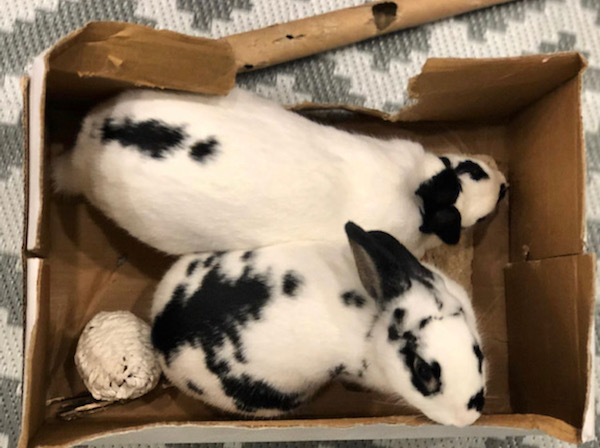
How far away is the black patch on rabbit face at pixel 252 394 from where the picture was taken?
107cm

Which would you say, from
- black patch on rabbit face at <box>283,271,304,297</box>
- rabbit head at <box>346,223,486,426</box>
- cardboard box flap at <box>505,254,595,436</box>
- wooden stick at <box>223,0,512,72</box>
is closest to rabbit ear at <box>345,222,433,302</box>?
rabbit head at <box>346,223,486,426</box>

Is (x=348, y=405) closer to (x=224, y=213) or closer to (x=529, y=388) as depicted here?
(x=529, y=388)

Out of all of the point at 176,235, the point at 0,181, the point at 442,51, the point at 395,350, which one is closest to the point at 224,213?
the point at 176,235

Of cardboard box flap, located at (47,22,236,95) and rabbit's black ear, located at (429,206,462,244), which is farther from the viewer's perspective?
rabbit's black ear, located at (429,206,462,244)

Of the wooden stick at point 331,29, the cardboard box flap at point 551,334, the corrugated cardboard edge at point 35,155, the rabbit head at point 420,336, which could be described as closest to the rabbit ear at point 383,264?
the rabbit head at point 420,336

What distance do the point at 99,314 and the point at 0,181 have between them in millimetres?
382

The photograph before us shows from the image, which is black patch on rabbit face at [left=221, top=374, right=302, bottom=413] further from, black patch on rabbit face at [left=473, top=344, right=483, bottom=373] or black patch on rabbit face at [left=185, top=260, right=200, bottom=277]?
black patch on rabbit face at [left=473, top=344, right=483, bottom=373]

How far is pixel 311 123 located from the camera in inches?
46.3

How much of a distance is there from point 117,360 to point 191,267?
0.21m

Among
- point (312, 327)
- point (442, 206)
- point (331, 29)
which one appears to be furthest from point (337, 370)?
point (331, 29)

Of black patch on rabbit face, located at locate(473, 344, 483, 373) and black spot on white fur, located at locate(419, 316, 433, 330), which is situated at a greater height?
black spot on white fur, located at locate(419, 316, 433, 330)

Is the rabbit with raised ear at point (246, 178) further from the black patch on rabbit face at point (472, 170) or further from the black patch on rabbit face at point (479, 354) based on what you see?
the black patch on rabbit face at point (479, 354)

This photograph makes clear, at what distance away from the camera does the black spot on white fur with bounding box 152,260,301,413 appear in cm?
105

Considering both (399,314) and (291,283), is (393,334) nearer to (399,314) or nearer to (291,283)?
(399,314)
